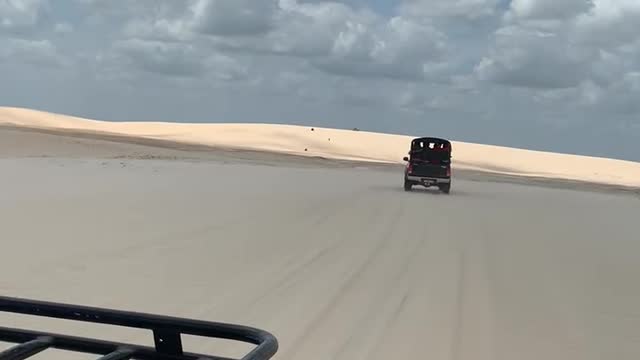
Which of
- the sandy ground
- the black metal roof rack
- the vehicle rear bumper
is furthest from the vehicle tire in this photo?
the black metal roof rack

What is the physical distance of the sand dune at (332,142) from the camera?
99000mm

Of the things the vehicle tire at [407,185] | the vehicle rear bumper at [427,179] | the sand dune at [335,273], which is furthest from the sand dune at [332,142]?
the sand dune at [335,273]

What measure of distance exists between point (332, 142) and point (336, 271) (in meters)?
100

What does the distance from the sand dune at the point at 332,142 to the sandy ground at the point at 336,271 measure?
72835 mm

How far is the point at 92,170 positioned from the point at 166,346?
32019mm

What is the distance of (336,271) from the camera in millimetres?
12180

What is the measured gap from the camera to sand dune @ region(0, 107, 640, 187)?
3898 inches

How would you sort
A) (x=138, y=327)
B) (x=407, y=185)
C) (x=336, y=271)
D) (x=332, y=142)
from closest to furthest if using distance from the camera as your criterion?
(x=138, y=327), (x=336, y=271), (x=407, y=185), (x=332, y=142)

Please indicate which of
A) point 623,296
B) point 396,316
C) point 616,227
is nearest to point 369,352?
point 396,316

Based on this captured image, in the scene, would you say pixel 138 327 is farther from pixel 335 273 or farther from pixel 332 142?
pixel 332 142

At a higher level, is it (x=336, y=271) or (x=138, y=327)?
(x=138, y=327)

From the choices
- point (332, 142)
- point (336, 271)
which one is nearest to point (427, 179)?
point (336, 271)

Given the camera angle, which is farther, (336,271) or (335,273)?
(336,271)

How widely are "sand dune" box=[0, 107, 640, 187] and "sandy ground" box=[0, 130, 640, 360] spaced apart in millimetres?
72835
